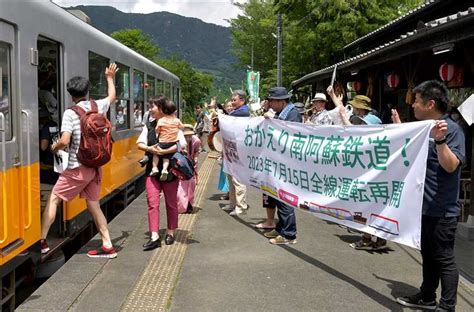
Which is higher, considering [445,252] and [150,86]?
[150,86]

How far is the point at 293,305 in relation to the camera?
4180mm

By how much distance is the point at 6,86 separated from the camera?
13.1ft

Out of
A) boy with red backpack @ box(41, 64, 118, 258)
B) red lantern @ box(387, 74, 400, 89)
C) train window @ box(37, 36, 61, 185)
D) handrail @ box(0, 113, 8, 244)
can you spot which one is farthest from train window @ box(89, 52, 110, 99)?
red lantern @ box(387, 74, 400, 89)

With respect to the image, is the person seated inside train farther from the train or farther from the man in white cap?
the man in white cap

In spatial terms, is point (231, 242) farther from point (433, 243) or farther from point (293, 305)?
point (433, 243)

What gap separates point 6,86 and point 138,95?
216 inches

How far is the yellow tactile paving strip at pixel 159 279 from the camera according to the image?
415 cm

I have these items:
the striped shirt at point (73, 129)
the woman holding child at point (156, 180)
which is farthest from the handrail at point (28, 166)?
the woman holding child at point (156, 180)

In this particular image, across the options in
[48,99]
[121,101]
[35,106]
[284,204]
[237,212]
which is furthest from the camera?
[121,101]

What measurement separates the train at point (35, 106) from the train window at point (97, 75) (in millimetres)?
12

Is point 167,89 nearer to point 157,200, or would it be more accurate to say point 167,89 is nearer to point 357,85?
point 357,85

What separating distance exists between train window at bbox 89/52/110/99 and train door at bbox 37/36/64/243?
2.92ft

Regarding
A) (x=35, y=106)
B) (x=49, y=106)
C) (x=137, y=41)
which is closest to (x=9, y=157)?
(x=35, y=106)

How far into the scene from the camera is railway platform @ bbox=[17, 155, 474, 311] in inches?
164
